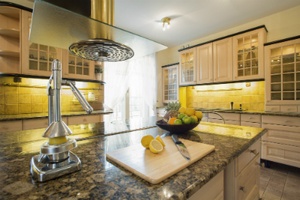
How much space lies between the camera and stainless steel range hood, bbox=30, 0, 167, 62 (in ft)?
1.80

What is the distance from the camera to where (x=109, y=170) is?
0.55 metres

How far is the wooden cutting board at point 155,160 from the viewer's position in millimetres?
495

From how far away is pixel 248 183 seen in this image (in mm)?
1021

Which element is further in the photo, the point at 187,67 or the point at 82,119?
the point at 187,67

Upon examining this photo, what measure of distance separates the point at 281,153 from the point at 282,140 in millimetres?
190

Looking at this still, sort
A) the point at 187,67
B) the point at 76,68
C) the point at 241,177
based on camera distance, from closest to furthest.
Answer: the point at 241,177 → the point at 76,68 → the point at 187,67

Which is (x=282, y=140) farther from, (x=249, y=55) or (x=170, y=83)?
(x=170, y=83)

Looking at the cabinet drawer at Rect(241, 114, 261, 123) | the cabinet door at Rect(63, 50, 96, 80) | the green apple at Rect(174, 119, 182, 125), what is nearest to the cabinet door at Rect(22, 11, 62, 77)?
the cabinet door at Rect(63, 50, 96, 80)

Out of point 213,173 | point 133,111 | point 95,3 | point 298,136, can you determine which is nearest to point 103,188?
point 213,173

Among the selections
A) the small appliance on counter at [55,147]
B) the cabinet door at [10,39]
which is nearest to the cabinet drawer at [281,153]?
the small appliance on counter at [55,147]

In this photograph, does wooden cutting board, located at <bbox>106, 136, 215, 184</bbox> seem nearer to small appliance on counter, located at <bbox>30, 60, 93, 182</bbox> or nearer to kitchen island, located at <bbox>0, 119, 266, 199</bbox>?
kitchen island, located at <bbox>0, 119, 266, 199</bbox>

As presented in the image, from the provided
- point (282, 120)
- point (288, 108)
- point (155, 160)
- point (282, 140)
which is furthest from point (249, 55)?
point (155, 160)

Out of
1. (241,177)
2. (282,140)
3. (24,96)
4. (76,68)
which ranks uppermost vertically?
(76,68)

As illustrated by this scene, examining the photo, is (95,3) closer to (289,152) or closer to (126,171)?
(126,171)
